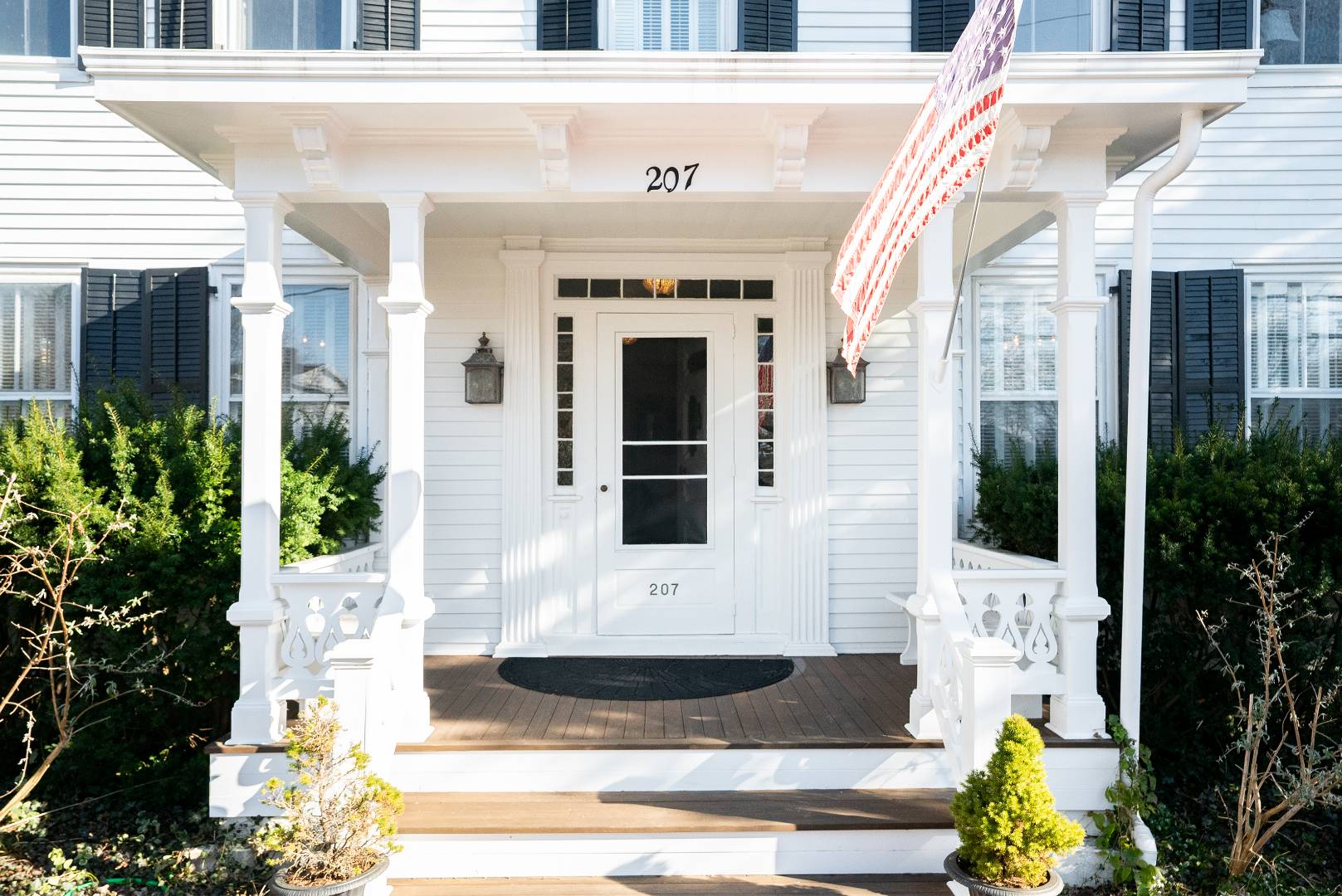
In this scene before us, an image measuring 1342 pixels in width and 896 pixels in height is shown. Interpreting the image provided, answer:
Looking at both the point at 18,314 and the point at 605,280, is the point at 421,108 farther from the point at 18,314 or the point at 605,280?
the point at 18,314

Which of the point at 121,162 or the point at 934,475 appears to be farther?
the point at 121,162

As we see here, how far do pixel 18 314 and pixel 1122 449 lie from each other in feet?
21.2

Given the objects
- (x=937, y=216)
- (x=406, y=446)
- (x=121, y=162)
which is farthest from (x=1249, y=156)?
(x=121, y=162)

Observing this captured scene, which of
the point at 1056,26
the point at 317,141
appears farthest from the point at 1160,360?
the point at 317,141

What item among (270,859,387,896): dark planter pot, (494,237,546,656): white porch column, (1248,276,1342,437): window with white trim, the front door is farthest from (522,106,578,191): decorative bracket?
(1248,276,1342,437): window with white trim

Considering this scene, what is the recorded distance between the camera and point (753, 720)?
12.8 feet

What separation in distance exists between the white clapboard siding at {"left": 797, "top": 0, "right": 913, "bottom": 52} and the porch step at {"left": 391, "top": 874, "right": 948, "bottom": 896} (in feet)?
14.2

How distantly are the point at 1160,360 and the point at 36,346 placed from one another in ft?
22.1

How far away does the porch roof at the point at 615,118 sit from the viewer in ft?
11.0

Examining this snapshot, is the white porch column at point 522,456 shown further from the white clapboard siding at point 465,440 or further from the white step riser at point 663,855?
the white step riser at point 663,855

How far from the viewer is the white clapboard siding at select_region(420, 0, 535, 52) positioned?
5.17 meters

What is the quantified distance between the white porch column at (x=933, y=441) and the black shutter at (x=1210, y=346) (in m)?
2.53

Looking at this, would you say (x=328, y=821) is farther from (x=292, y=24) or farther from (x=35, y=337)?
(x=292, y=24)

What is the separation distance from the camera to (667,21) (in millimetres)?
5250
